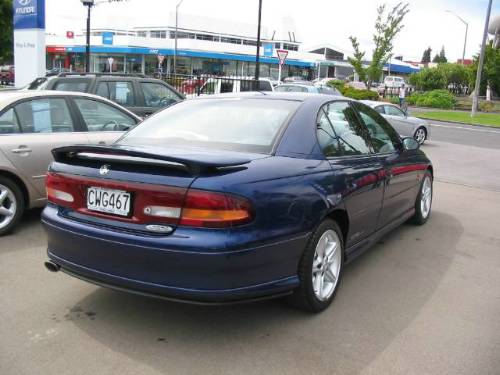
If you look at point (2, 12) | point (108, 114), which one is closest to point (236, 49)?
point (2, 12)

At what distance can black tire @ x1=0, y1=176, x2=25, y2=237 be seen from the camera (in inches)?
221

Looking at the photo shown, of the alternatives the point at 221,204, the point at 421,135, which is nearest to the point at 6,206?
the point at 221,204

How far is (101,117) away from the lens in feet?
21.9

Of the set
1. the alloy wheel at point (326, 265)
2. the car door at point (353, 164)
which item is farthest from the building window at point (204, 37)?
the alloy wheel at point (326, 265)

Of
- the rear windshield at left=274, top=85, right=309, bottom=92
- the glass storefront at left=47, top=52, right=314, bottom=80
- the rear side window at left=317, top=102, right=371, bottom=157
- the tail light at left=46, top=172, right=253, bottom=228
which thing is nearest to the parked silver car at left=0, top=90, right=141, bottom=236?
the tail light at left=46, top=172, right=253, bottom=228

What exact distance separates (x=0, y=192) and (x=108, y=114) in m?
1.71

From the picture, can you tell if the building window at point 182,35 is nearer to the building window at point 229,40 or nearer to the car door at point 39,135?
the building window at point 229,40

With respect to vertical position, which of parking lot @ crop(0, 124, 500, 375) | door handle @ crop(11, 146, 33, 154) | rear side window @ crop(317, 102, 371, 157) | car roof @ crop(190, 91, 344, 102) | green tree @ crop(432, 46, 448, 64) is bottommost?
parking lot @ crop(0, 124, 500, 375)

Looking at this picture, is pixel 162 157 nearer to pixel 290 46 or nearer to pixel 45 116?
pixel 45 116

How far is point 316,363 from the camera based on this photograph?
3.24 m

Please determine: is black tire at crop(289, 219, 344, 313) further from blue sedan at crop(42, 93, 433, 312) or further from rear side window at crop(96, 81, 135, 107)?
rear side window at crop(96, 81, 135, 107)

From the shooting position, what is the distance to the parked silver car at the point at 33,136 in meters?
5.65

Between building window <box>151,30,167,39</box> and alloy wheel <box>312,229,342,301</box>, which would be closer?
alloy wheel <box>312,229,342,301</box>

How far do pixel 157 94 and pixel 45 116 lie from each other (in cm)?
472
